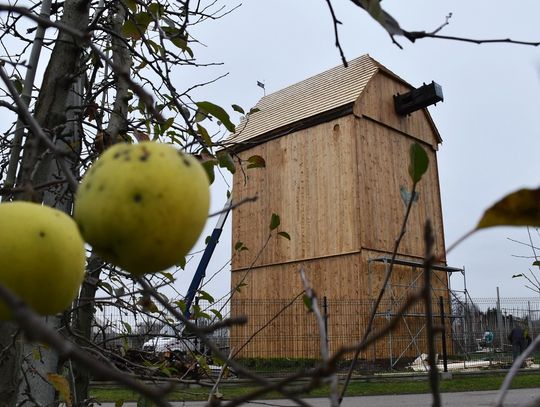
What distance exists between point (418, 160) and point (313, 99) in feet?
52.1

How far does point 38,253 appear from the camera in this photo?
58 cm

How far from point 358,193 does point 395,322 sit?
14.0 meters

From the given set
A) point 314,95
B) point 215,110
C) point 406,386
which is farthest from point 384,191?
Result: point 215,110

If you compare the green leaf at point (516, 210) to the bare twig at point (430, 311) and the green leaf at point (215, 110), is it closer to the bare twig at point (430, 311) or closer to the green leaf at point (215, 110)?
the bare twig at point (430, 311)

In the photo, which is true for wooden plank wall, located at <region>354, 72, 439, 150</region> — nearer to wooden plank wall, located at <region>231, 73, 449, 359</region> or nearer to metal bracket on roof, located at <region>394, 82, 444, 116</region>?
wooden plank wall, located at <region>231, 73, 449, 359</region>

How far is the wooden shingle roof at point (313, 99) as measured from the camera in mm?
15258

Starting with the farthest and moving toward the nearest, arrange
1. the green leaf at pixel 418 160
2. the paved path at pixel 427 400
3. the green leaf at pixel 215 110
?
the paved path at pixel 427 400 → the green leaf at pixel 215 110 → the green leaf at pixel 418 160

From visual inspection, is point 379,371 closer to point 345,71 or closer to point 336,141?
point 336,141

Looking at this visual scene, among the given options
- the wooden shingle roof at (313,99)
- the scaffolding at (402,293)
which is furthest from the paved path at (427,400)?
Result: the wooden shingle roof at (313,99)

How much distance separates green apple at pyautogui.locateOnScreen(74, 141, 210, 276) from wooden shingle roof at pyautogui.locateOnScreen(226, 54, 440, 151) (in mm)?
14070

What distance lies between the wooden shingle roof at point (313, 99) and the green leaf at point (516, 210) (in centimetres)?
1405

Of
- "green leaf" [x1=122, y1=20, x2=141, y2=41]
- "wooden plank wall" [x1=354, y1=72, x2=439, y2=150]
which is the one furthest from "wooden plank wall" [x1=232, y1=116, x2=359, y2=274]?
"green leaf" [x1=122, y1=20, x2=141, y2=41]

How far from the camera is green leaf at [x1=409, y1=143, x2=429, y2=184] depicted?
2.55 feet

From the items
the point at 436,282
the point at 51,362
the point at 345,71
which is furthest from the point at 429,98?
the point at 51,362
